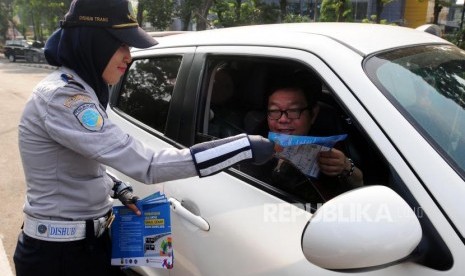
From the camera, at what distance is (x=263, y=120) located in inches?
88.0

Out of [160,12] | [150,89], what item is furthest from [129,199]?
[160,12]

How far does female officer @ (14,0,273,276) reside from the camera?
143 centimetres

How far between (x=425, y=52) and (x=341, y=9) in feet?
31.8

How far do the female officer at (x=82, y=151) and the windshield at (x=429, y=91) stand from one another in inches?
17.9

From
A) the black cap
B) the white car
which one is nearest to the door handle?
the white car

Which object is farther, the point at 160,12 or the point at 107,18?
the point at 160,12

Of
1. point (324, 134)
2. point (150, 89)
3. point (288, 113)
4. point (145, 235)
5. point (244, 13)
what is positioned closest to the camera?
point (145, 235)

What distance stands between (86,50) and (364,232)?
3.61ft

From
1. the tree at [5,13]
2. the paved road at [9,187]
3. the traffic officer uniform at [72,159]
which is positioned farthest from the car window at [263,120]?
the tree at [5,13]

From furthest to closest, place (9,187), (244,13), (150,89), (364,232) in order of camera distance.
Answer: (244,13), (9,187), (150,89), (364,232)

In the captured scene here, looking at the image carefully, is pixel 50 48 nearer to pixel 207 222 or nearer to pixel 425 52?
A: pixel 207 222

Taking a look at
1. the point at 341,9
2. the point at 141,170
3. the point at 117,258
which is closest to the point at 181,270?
the point at 117,258

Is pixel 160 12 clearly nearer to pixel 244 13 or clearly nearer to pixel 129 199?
pixel 244 13

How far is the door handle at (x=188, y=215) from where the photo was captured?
1728 millimetres
